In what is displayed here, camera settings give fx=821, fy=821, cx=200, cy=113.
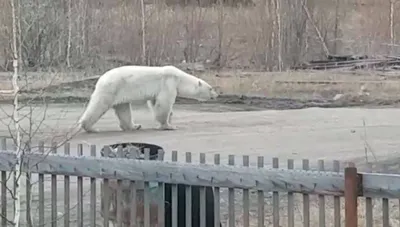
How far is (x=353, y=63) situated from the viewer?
31.3m

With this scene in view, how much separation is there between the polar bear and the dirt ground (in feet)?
1.07

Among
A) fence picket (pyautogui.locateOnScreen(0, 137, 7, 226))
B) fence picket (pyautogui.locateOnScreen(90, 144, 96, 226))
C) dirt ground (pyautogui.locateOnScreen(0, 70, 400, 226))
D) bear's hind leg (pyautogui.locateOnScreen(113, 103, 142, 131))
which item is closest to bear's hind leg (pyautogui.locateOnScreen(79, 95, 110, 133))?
dirt ground (pyautogui.locateOnScreen(0, 70, 400, 226))

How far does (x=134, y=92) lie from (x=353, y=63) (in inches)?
693

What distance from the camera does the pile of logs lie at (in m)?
30.0

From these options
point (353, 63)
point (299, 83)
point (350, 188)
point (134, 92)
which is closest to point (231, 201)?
point (350, 188)

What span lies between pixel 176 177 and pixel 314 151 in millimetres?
7978

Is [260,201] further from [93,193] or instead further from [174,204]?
[93,193]

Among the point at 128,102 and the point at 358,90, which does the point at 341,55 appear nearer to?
the point at 358,90

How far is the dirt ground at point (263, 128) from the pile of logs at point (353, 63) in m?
6.51

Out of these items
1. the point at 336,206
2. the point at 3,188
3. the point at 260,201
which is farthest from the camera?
the point at 3,188

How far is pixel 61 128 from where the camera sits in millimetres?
16047

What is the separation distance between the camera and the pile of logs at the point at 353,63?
30.0 metres

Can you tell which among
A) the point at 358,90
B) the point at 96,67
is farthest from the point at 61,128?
the point at 96,67

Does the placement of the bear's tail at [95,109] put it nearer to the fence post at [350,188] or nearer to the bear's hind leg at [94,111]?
the bear's hind leg at [94,111]
